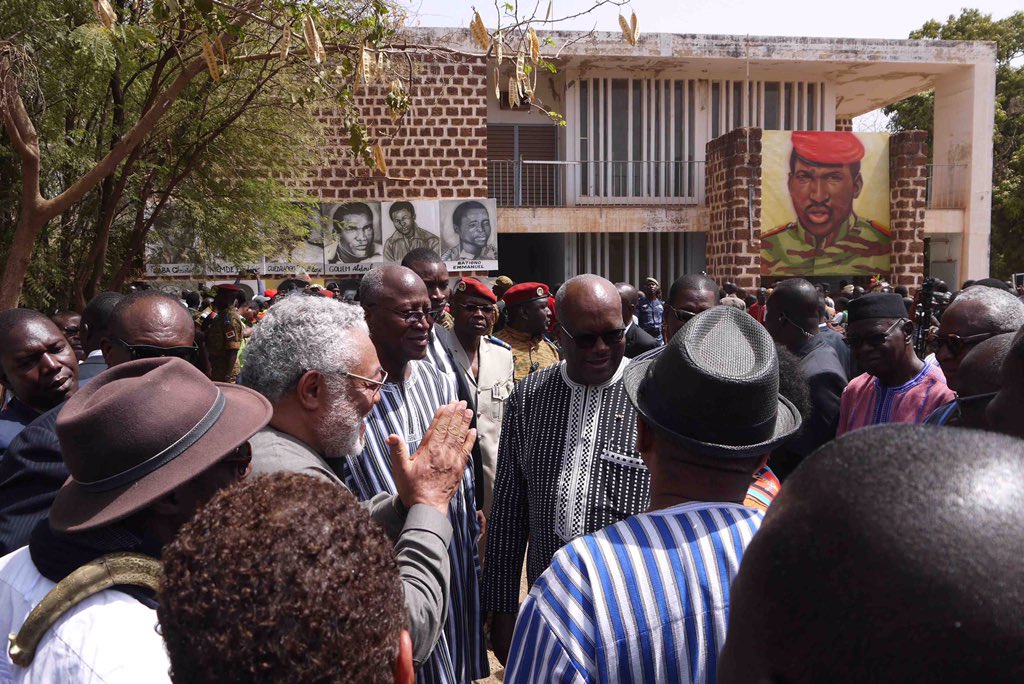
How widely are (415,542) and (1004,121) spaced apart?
25372 millimetres

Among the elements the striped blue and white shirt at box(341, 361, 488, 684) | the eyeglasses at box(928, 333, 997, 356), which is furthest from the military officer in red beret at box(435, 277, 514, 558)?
the eyeglasses at box(928, 333, 997, 356)

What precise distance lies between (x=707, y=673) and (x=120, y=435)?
1149 millimetres

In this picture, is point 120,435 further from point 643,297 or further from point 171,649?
point 643,297

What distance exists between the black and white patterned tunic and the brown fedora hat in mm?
1148

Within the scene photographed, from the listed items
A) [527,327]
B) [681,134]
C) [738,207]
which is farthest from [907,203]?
[527,327]

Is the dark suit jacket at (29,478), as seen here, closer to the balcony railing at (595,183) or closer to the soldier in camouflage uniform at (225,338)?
the soldier in camouflage uniform at (225,338)

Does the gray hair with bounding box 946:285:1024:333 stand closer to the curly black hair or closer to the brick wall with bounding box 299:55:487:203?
the curly black hair

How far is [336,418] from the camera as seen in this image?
2152 millimetres

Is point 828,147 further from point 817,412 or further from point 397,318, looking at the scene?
point 397,318

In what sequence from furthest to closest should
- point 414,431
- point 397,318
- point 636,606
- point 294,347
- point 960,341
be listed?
point 960,341
point 397,318
point 414,431
point 294,347
point 636,606

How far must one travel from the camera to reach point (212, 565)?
1019 mm

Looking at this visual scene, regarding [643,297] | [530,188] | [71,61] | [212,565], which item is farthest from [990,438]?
[530,188]

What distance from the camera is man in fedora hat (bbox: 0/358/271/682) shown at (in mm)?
1253

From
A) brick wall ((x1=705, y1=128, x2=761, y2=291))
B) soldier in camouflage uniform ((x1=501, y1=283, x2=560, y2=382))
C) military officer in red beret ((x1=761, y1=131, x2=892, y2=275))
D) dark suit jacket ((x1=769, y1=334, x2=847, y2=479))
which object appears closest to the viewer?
dark suit jacket ((x1=769, y1=334, x2=847, y2=479))
